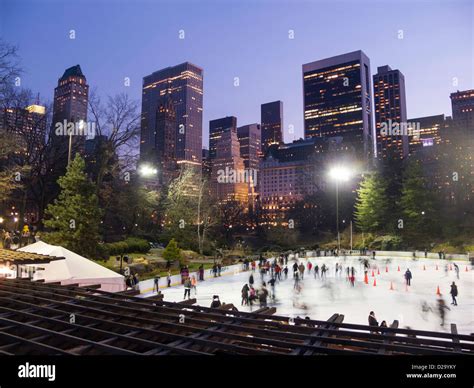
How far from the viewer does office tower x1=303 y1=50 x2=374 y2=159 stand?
182 meters

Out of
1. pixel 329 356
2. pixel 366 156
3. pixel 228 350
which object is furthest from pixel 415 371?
pixel 366 156

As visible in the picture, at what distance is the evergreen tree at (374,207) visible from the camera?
57.8 m

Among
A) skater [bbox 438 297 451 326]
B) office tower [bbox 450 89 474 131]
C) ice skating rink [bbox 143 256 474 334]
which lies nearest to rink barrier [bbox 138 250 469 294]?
ice skating rink [bbox 143 256 474 334]

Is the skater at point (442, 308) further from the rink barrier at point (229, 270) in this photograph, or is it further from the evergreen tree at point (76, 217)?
the evergreen tree at point (76, 217)

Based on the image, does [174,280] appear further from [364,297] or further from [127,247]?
[364,297]

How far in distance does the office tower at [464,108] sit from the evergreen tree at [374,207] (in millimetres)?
79457

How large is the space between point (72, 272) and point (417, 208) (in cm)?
5111

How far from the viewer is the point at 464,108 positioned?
155 meters

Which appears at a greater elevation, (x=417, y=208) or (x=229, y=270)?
(x=417, y=208)

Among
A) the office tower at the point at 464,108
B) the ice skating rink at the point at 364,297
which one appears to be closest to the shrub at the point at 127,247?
the ice skating rink at the point at 364,297

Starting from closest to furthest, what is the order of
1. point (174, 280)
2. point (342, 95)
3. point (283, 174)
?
point (174, 280) → point (283, 174) → point (342, 95)

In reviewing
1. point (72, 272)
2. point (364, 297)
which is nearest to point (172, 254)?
point (72, 272)

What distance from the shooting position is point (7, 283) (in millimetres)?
8312

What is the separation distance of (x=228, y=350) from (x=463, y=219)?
61307 millimetres
